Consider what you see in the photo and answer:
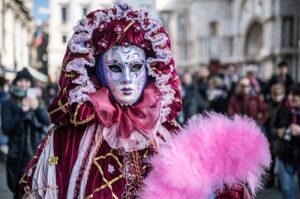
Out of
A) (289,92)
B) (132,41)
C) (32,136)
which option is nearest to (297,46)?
(289,92)

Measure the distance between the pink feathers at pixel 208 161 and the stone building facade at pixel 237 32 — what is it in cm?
2006

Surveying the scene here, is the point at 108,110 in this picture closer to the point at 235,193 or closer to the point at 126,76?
the point at 126,76

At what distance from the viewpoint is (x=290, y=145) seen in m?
6.30

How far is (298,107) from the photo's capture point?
6273 mm

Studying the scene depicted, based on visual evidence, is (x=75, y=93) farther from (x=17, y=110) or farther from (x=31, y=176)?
(x=17, y=110)

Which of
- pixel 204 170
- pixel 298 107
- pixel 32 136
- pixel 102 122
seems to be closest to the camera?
pixel 204 170

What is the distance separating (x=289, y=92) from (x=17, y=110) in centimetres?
292

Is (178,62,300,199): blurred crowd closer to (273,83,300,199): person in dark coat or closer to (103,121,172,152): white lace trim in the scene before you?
(273,83,300,199): person in dark coat

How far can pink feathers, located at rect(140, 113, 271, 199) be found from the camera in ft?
8.44

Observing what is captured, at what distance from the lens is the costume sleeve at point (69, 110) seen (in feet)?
9.81

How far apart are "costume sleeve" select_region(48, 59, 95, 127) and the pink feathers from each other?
495mm

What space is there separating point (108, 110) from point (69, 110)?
0.67 feet

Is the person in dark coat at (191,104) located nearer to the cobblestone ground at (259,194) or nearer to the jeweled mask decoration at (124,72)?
the cobblestone ground at (259,194)

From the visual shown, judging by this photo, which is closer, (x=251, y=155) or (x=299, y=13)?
(x=251, y=155)
